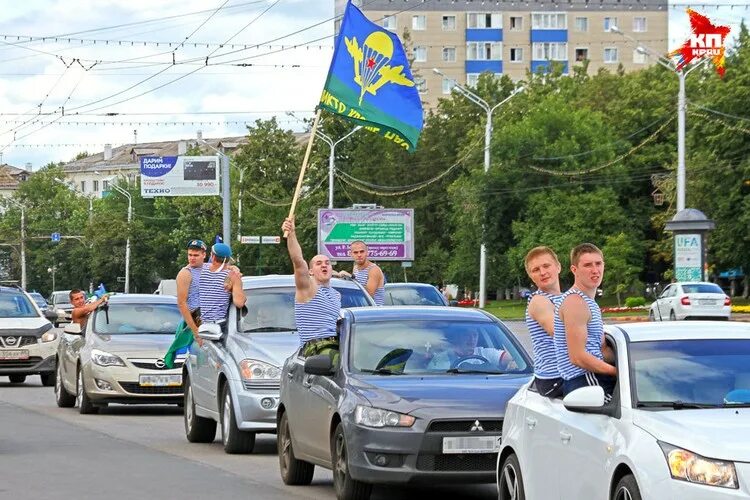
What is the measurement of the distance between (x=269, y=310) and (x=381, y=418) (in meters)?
5.35

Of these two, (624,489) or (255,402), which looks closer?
(624,489)

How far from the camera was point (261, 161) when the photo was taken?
113750mm

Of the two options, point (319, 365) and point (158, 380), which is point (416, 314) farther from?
Result: point (158, 380)

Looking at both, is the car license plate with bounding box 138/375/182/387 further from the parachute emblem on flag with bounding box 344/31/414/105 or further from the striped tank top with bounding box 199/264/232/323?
the parachute emblem on flag with bounding box 344/31/414/105

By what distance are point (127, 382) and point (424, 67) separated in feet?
401

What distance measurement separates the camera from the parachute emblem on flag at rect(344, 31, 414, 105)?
19047 millimetres

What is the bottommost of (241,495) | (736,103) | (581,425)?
(241,495)

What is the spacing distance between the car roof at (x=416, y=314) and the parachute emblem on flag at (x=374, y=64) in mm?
6119

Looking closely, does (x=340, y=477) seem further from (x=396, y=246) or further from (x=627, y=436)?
(x=396, y=246)

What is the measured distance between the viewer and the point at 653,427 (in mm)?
7887

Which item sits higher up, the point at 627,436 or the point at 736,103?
the point at 736,103

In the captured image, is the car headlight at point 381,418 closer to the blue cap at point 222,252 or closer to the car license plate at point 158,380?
the blue cap at point 222,252

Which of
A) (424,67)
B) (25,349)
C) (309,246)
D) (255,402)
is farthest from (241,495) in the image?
(424,67)

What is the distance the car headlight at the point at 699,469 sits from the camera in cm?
730
